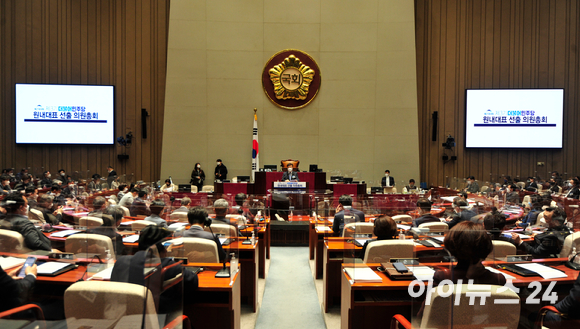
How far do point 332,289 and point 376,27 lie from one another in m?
10.7

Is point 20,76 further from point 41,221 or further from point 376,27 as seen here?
point 376,27

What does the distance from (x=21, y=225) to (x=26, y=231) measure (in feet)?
0.25

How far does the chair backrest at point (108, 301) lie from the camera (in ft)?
5.43

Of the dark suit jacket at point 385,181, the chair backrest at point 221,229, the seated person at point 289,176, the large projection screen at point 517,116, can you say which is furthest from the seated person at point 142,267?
the large projection screen at point 517,116

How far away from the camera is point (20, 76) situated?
41.8 ft

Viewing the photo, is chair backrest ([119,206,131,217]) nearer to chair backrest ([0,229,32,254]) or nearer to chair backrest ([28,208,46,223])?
chair backrest ([28,208,46,223])

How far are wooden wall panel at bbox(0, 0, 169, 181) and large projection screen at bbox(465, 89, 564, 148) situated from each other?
36.8 feet

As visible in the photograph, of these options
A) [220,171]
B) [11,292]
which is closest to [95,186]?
[220,171]

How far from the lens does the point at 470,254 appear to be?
1938 millimetres

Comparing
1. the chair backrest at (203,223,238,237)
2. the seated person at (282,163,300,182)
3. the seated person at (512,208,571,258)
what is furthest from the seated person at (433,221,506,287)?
the seated person at (282,163,300,182)

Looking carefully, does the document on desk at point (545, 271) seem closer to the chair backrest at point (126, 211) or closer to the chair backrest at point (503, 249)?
the chair backrest at point (503, 249)

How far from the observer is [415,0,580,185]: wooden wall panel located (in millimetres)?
13328

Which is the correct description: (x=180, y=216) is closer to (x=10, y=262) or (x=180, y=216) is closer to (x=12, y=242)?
(x=12, y=242)

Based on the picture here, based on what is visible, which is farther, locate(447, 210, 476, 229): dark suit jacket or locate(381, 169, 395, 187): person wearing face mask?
locate(381, 169, 395, 187): person wearing face mask
